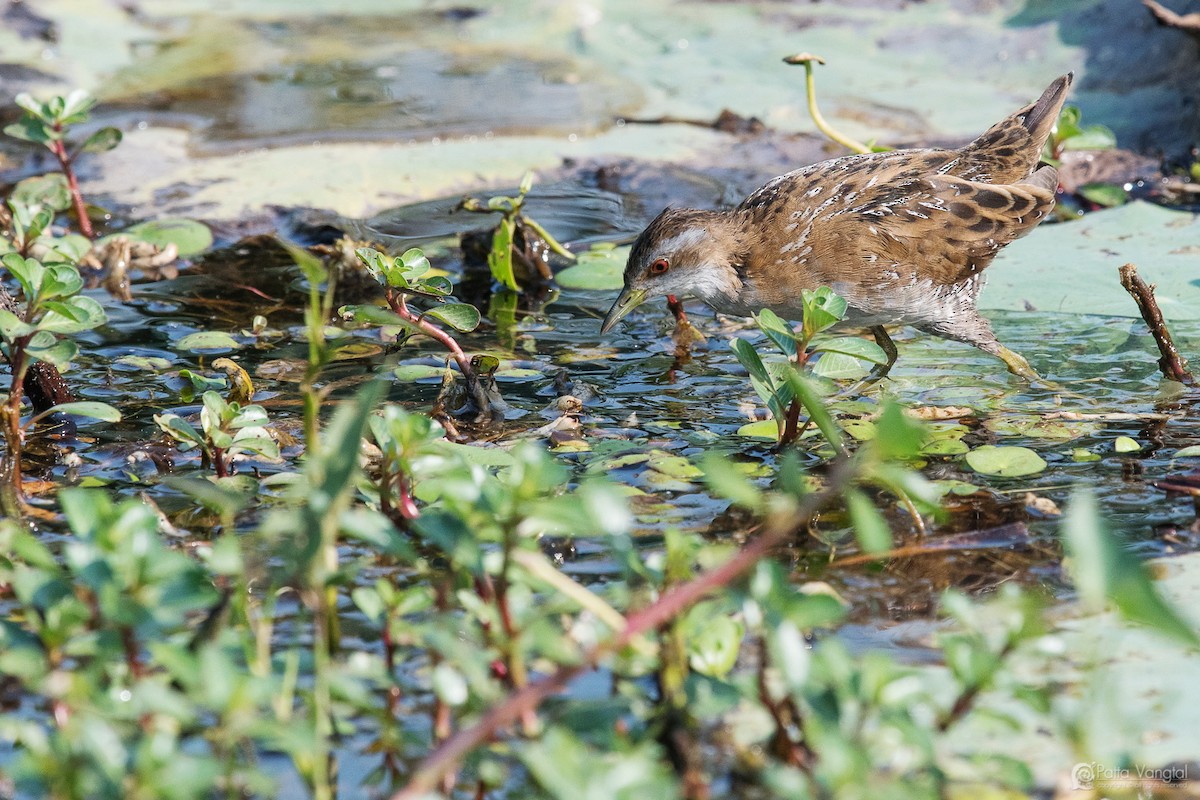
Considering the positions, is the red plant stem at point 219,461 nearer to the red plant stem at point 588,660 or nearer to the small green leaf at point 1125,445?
the red plant stem at point 588,660

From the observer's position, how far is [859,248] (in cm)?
483

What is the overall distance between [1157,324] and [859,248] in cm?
107

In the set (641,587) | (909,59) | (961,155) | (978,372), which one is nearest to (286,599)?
(641,587)

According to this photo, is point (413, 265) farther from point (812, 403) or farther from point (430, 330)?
point (812, 403)

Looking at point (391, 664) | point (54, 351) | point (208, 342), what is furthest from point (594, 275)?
point (391, 664)

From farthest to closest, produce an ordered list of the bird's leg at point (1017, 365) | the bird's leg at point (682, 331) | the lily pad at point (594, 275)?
the lily pad at point (594, 275), the bird's leg at point (682, 331), the bird's leg at point (1017, 365)

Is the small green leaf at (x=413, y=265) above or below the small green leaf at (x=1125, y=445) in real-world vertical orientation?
above

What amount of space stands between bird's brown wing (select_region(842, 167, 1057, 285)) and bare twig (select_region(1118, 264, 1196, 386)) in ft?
2.28

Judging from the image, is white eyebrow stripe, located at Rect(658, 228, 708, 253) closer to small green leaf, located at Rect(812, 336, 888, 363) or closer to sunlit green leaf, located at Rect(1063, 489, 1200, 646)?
small green leaf, located at Rect(812, 336, 888, 363)

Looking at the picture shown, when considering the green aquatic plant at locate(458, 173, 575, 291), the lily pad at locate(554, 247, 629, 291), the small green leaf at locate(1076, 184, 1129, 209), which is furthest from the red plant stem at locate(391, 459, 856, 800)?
the small green leaf at locate(1076, 184, 1129, 209)
